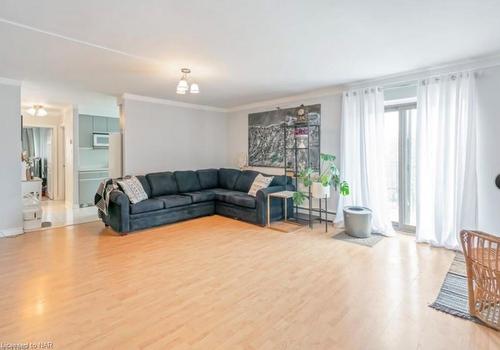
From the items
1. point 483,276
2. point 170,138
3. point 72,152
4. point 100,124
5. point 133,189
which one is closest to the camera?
point 483,276

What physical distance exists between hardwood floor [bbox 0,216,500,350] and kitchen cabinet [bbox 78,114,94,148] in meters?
3.58

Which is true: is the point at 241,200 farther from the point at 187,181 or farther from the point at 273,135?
the point at 273,135

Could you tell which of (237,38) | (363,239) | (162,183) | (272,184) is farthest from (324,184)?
(162,183)

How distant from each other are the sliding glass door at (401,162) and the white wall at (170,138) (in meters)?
3.94

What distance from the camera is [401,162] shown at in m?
4.37

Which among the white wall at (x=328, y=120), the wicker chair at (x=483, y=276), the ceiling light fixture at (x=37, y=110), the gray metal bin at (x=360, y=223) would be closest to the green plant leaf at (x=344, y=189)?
the gray metal bin at (x=360, y=223)

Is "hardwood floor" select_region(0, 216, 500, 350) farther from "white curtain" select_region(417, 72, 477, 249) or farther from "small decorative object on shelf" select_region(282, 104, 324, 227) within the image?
"small decorative object on shelf" select_region(282, 104, 324, 227)

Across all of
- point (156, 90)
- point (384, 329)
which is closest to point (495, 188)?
point (384, 329)

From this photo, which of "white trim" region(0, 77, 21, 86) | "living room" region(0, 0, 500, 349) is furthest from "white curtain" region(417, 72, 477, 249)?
"white trim" region(0, 77, 21, 86)

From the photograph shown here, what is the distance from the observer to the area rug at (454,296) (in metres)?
2.18

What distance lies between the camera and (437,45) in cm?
295

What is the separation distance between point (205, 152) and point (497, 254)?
5681mm

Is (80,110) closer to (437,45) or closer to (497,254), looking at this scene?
(437,45)

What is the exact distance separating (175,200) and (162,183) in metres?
0.65
